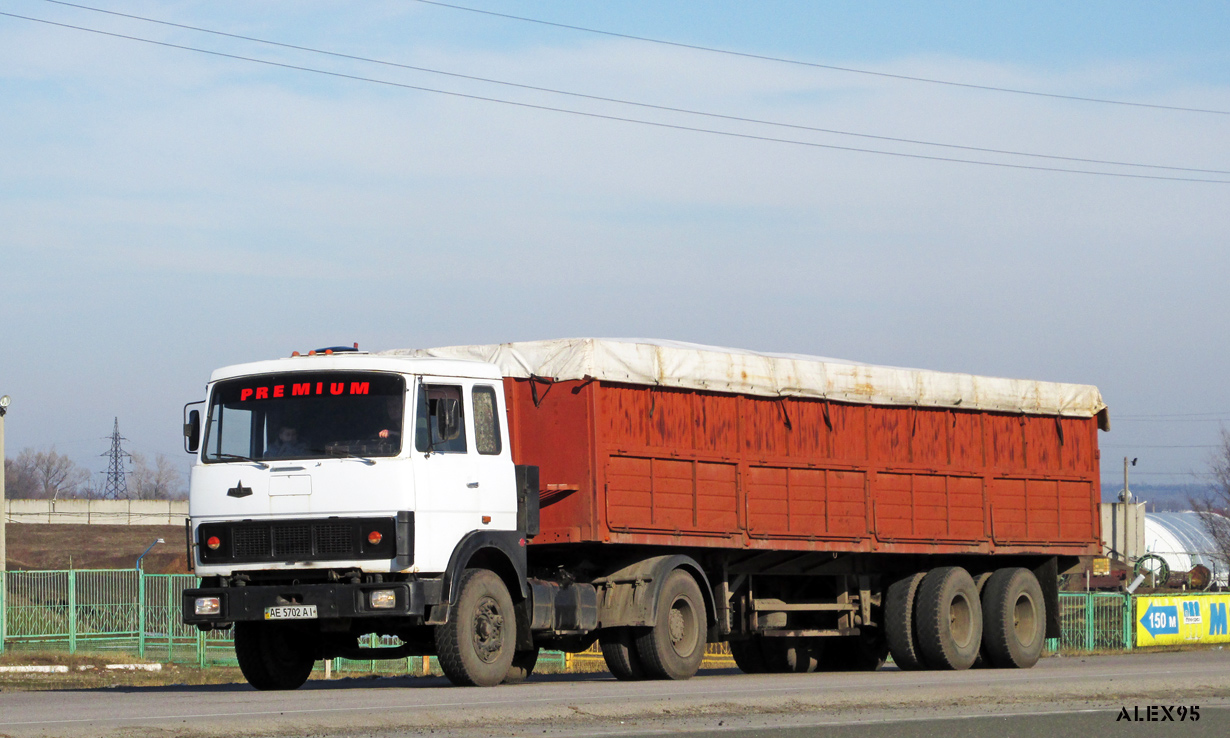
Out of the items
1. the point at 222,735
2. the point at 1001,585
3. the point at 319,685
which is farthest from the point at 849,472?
the point at 222,735

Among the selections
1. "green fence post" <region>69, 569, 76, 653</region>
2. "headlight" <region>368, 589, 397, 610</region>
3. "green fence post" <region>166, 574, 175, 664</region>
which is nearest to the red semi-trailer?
"headlight" <region>368, 589, 397, 610</region>

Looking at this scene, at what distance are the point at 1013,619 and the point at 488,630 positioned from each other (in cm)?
896

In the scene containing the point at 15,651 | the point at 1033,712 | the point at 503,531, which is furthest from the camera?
the point at 15,651

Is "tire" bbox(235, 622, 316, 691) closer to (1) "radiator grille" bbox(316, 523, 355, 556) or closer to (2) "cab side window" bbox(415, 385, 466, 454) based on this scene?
(1) "radiator grille" bbox(316, 523, 355, 556)

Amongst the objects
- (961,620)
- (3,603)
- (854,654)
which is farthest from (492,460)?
(3,603)

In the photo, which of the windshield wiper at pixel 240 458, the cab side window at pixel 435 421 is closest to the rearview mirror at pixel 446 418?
the cab side window at pixel 435 421

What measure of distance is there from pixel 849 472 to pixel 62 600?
53.4 feet

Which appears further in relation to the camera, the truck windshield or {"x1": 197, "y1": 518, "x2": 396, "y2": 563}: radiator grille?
the truck windshield

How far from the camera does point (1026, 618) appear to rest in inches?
822

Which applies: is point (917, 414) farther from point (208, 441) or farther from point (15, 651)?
point (15, 651)

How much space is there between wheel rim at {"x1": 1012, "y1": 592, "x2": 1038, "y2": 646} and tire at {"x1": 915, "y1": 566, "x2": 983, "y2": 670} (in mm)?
706

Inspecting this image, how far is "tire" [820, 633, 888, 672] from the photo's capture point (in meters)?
21.0

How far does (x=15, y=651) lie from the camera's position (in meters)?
27.2

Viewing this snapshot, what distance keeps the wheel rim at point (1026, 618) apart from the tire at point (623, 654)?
22.6ft
